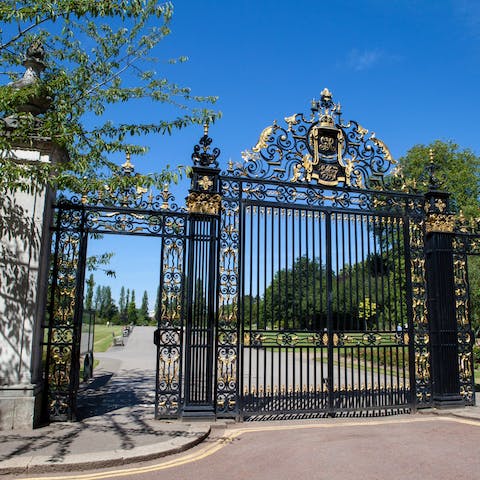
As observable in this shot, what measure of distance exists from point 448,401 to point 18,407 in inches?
315

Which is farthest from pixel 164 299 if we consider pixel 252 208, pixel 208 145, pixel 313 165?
pixel 313 165

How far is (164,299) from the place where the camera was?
27.5ft

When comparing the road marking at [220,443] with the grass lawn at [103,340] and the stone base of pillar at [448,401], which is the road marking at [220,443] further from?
the grass lawn at [103,340]

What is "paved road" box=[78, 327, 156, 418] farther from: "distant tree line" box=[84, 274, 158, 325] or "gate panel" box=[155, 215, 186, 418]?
"distant tree line" box=[84, 274, 158, 325]

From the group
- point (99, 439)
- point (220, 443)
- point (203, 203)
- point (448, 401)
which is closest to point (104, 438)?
point (99, 439)

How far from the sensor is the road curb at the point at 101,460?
5.31 metres

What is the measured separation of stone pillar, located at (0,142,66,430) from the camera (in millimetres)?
7012

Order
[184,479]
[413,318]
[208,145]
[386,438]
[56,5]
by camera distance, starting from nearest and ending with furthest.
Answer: [184,479], [56,5], [386,438], [208,145], [413,318]

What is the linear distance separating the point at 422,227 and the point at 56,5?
812 cm

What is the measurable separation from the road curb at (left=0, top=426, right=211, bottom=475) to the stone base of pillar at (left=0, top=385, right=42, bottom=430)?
158cm

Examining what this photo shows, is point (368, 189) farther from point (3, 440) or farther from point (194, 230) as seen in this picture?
point (3, 440)

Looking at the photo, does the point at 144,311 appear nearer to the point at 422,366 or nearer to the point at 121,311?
the point at 121,311

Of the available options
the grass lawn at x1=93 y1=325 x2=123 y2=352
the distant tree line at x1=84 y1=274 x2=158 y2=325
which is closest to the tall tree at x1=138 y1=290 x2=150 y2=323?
the distant tree line at x1=84 y1=274 x2=158 y2=325

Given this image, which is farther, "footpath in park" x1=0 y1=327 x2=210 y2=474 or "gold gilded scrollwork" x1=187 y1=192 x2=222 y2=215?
"gold gilded scrollwork" x1=187 y1=192 x2=222 y2=215
